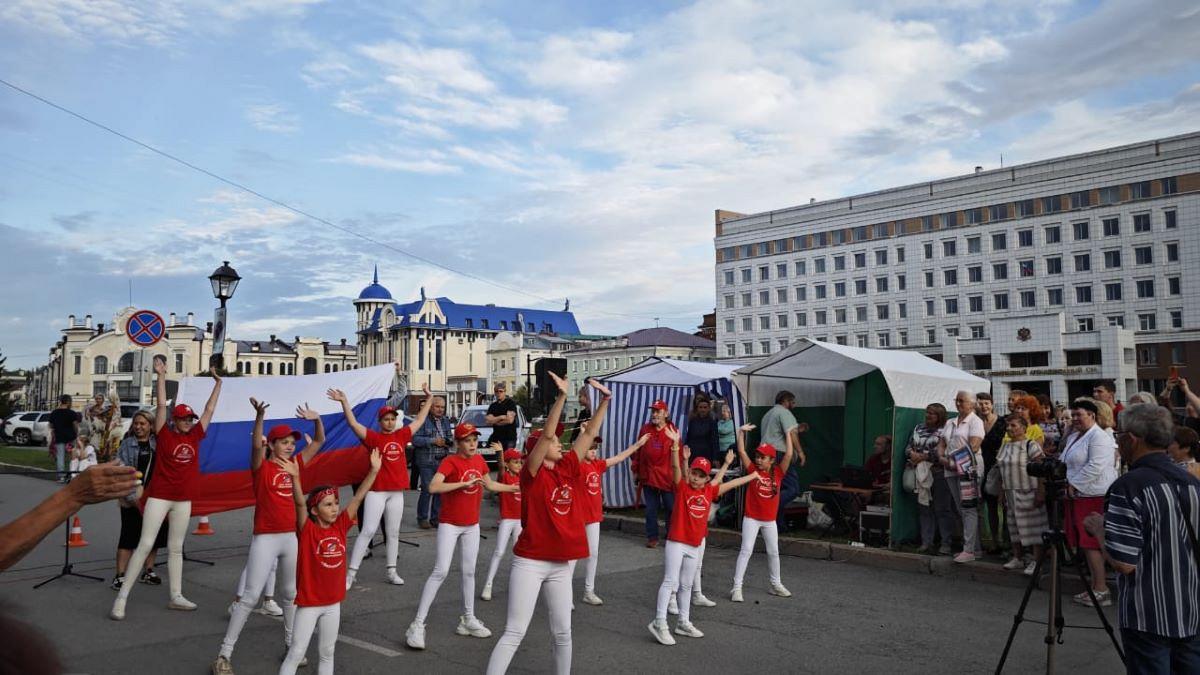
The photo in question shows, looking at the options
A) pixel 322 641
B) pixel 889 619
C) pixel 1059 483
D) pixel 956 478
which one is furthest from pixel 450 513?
pixel 956 478

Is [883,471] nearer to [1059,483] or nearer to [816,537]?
[816,537]

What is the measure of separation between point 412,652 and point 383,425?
3771mm

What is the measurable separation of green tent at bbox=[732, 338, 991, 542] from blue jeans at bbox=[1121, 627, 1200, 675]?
7740mm

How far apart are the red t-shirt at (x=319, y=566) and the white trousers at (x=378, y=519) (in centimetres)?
389

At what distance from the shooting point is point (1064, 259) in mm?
82188

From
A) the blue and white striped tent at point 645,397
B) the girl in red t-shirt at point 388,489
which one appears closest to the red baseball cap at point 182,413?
the girl in red t-shirt at point 388,489

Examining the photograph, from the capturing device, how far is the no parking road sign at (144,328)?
1330cm

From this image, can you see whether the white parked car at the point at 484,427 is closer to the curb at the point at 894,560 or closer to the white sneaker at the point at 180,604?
the curb at the point at 894,560

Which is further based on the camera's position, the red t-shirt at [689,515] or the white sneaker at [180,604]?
the white sneaker at [180,604]

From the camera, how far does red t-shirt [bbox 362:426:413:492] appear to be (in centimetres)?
1005

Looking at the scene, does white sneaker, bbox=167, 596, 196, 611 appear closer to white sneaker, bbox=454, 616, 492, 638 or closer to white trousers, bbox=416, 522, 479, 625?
white trousers, bbox=416, 522, 479, 625

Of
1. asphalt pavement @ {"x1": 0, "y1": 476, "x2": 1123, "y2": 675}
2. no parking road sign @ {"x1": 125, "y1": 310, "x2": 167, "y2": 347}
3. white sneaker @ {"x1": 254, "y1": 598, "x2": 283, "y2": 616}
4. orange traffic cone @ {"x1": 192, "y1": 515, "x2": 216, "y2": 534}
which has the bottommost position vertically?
asphalt pavement @ {"x1": 0, "y1": 476, "x2": 1123, "y2": 675}

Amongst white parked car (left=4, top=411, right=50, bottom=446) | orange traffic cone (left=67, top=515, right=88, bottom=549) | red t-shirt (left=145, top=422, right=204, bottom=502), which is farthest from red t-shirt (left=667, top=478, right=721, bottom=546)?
white parked car (left=4, top=411, right=50, bottom=446)

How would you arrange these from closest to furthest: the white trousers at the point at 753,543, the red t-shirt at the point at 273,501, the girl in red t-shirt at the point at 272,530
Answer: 1. the girl in red t-shirt at the point at 272,530
2. the red t-shirt at the point at 273,501
3. the white trousers at the point at 753,543
